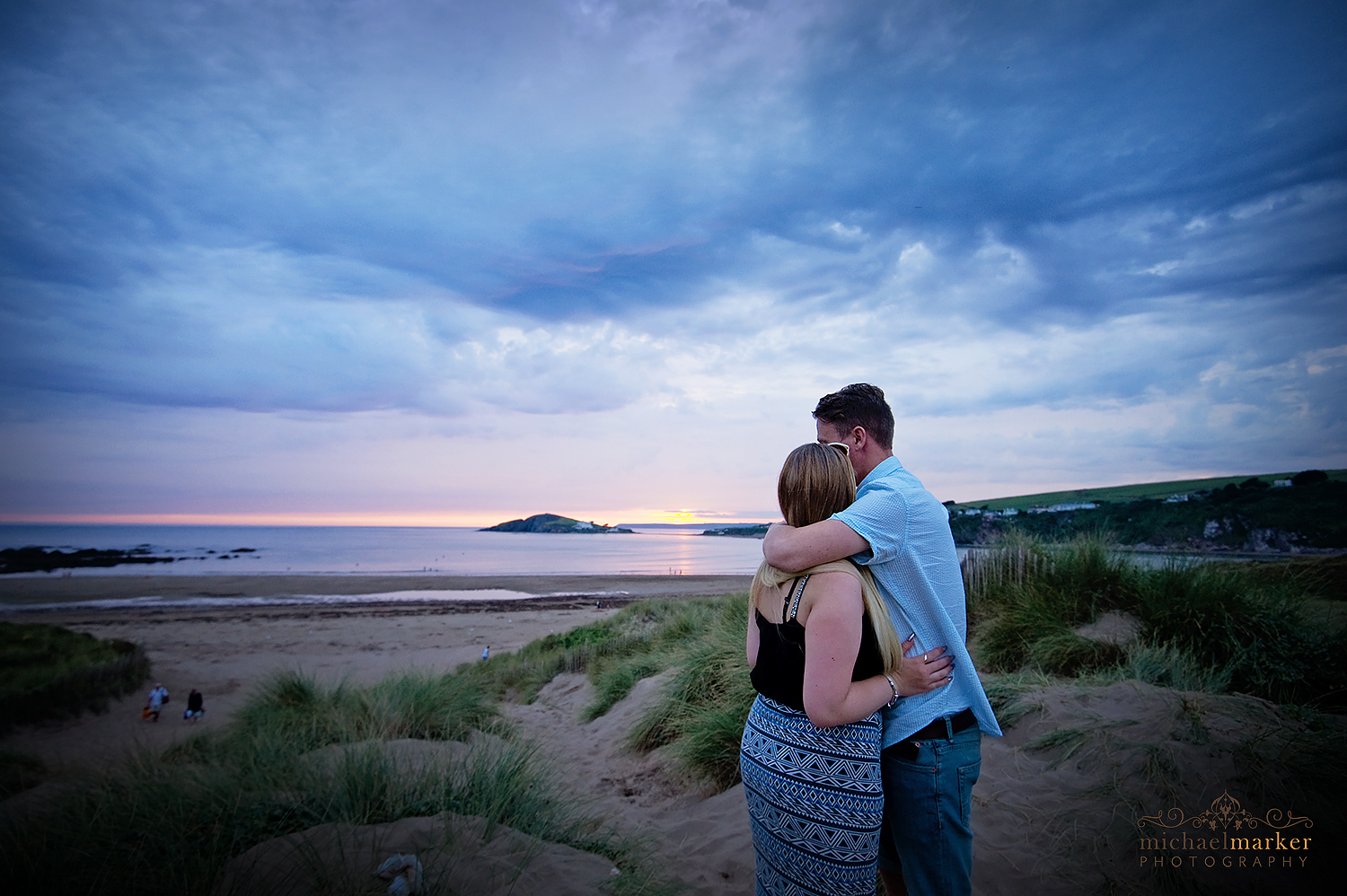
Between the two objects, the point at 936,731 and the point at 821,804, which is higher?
the point at 936,731

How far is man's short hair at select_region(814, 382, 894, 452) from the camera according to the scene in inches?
90.9

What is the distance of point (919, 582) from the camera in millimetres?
2061

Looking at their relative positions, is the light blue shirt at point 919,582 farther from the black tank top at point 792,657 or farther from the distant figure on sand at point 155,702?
the distant figure on sand at point 155,702

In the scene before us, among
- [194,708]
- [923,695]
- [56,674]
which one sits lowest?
[194,708]

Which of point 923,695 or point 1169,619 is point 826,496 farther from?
point 1169,619

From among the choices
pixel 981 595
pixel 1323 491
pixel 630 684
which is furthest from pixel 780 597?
pixel 1323 491

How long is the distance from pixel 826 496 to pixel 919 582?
0.46m

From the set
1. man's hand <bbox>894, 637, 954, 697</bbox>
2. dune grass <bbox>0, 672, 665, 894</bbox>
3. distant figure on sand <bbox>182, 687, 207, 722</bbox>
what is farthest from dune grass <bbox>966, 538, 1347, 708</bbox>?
distant figure on sand <bbox>182, 687, 207, 722</bbox>

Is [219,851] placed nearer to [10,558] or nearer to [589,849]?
[589,849]

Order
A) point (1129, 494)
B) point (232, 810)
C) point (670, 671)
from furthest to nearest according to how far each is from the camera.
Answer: point (1129, 494) < point (670, 671) < point (232, 810)

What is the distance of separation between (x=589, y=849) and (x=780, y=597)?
2840 millimetres

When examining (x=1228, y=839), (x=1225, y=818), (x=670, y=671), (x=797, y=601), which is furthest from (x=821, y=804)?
(x=670, y=671)

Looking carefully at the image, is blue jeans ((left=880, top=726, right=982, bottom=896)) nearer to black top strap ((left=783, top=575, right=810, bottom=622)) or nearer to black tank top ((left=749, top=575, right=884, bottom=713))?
black tank top ((left=749, top=575, right=884, bottom=713))

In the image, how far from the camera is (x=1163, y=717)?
4.34 m
